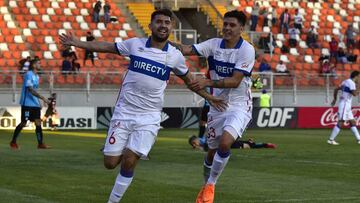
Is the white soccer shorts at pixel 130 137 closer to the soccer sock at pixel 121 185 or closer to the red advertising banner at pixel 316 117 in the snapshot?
the soccer sock at pixel 121 185

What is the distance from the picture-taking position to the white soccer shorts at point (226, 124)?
1220 centimetres

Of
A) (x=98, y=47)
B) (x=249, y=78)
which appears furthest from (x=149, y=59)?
(x=249, y=78)

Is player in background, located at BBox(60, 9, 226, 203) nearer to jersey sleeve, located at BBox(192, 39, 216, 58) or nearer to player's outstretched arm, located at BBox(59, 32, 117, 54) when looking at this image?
player's outstretched arm, located at BBox(59, 32, 117, 54)

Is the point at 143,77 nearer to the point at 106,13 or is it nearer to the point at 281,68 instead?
the point at 281,68

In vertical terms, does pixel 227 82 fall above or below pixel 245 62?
below

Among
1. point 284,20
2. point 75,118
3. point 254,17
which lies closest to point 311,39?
point 284,20

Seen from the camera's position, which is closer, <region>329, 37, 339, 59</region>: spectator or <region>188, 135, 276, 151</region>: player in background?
<region>188, 135, 276, 151</region>: player in background

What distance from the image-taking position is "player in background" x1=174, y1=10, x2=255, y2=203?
39.6 ft

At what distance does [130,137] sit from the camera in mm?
10633

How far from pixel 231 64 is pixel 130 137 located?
2.30 metres

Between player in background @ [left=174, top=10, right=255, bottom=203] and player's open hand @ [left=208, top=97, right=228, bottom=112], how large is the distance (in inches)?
6.3

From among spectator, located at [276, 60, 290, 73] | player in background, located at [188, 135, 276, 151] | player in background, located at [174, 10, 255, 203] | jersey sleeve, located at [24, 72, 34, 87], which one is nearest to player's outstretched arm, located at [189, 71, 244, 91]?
player in background, located at [174, 10, 255, 203]

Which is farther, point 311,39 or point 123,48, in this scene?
point 311,39

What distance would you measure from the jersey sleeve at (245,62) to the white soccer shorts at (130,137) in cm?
206
